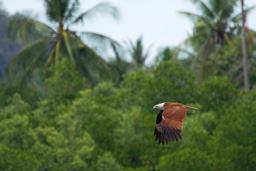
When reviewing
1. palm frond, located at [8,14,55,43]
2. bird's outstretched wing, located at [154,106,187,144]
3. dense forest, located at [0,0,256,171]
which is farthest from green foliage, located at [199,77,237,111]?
bird's outstretched wing, located at [154,106,187,144]

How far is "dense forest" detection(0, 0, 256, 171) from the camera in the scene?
115 ft

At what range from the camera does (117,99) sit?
42812mm

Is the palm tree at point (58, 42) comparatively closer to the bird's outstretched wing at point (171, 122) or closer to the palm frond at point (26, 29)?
the palm frond at point (26, 29)

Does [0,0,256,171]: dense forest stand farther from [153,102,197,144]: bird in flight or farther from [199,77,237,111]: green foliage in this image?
[153,102,197,144]: bird in flight

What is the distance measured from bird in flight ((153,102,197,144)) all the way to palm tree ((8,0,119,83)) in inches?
1028

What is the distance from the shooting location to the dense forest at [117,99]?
1375 inches

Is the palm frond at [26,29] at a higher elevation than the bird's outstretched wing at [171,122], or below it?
higher

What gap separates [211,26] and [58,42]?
606 cm

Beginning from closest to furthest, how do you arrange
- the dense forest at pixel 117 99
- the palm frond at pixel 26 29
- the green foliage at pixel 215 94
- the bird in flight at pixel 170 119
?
the bird in flight at pixel 170 119
the dense forest at pixel 117 99
the green foliage at pixel 215 94
the palm frond at pixel 26 29

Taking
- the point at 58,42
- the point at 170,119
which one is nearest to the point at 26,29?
the point at 58,42

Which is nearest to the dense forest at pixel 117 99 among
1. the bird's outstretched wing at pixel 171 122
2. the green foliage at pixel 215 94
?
the green foliage at pixel 215 94

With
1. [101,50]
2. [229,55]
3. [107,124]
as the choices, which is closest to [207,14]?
[229,55]

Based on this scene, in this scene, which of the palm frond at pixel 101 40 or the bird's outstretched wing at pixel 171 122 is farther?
the palm frond at pixel 101 40

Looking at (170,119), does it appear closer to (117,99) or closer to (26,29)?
(117,99)
